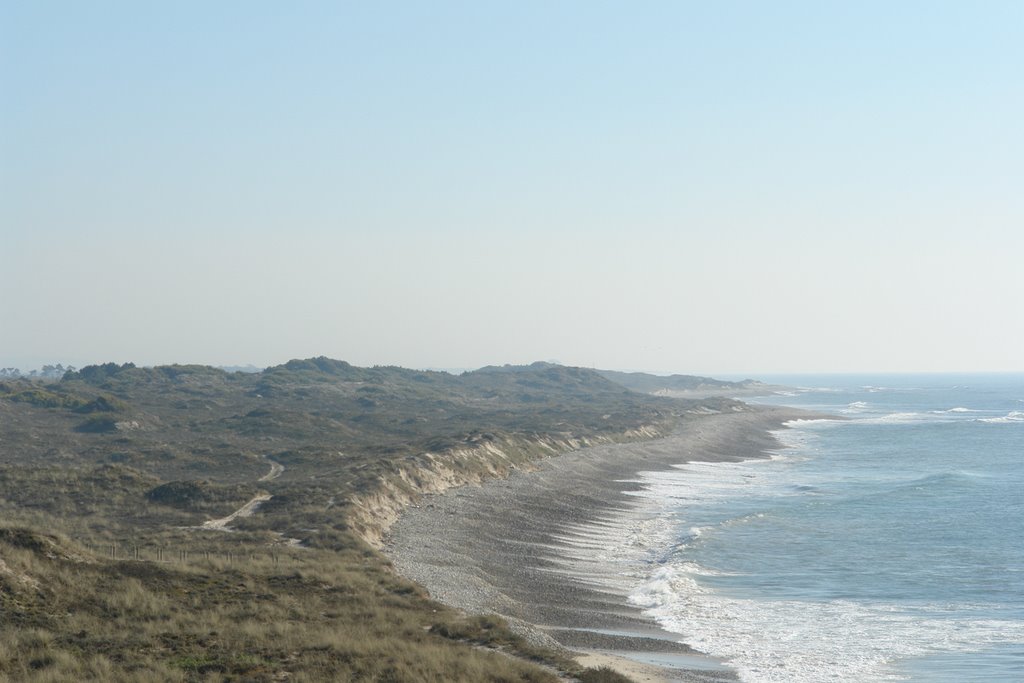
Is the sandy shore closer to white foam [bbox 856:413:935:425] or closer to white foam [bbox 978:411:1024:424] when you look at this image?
white foam [bbox 856:413:935:425]

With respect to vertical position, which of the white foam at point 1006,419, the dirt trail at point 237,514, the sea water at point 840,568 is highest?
the white foam at point 1006,419

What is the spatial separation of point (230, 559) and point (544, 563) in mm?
14057

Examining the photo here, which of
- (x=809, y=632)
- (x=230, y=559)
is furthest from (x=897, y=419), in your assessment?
(x=230, y=559)

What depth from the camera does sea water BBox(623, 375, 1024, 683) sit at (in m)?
27.2

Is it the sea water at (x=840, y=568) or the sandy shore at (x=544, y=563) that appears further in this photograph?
the sea water at (x=840, y=568)

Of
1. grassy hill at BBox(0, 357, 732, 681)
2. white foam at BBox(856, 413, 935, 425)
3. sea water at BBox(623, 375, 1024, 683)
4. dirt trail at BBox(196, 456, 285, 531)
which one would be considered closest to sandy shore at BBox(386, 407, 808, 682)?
sea water at BBox(623, 375, 1024, 683)

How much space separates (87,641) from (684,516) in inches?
1562

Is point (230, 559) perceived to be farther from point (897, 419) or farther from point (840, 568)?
point (897, 419)

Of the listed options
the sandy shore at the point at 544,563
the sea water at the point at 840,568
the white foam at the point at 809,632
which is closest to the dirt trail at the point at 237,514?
the sandy shore at the point at 544,563

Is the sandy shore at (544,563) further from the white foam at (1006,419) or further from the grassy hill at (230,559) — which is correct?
the white foam at (1006,419)

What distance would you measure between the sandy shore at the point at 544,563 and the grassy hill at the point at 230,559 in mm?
1969

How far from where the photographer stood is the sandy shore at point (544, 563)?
26297mm

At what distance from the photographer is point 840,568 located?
4028 cm

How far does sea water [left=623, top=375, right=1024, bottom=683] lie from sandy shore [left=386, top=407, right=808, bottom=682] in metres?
1.59
